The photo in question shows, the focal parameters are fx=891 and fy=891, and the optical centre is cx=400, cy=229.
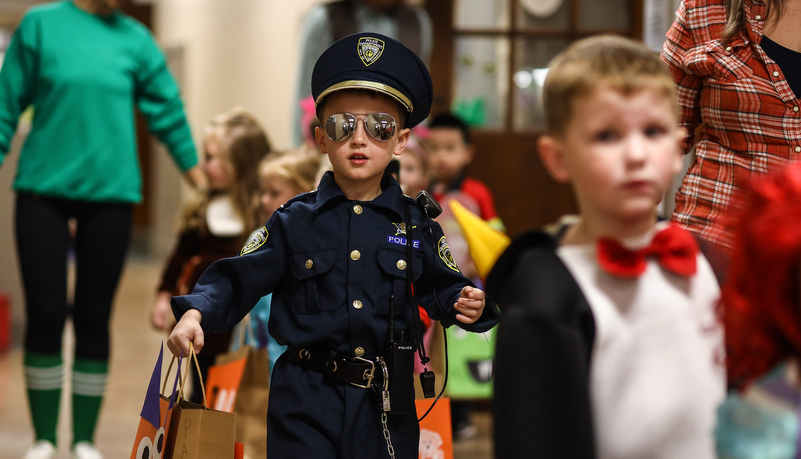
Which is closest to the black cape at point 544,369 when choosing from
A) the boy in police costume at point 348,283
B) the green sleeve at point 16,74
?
the boy in police costume at point 348,283

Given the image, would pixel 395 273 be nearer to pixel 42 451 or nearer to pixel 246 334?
pixel 246 334

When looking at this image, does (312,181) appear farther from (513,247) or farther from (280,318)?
(513,247)

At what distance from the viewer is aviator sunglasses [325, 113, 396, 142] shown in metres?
2.01

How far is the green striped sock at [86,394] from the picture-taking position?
3473mm

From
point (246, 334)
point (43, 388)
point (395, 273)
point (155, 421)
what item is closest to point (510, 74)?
point (246, 334)

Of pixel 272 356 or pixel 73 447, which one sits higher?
pixel 272 356

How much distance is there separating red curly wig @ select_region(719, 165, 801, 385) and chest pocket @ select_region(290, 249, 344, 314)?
0.95 meters

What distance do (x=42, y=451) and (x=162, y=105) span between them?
1.48m

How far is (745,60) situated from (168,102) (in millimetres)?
2495

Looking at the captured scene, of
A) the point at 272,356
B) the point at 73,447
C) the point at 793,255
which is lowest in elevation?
the point at 73,447

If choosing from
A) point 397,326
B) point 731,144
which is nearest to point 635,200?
point 397,326

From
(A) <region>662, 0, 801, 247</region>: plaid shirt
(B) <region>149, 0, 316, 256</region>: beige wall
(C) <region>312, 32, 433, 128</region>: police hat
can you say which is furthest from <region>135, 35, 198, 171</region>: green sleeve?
(B) <region>149, 0, 316, 256</region>: beige wall

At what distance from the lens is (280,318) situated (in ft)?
6.66

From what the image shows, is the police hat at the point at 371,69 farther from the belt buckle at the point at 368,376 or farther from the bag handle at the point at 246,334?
the bag handle at the point at 246,334
